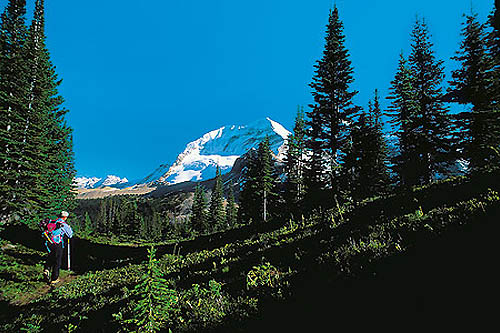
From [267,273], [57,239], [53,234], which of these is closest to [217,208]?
[57,239]

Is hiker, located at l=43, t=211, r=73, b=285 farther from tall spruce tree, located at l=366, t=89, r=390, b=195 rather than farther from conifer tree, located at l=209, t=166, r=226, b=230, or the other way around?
conifer tree, located at l=209, t=166, r=226, b=230

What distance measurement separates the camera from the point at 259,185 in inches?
1720

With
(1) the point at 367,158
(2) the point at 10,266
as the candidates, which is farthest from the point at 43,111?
(1) the point at 367,158

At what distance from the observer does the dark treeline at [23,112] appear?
67.7 feet

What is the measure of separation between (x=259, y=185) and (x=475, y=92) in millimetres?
31581

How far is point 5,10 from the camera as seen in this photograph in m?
24.7

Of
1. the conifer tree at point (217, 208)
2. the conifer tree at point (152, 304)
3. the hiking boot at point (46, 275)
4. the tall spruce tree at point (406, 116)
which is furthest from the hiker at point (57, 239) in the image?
the conifer tree at point (217, 208)

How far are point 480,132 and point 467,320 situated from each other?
30718 millimetres

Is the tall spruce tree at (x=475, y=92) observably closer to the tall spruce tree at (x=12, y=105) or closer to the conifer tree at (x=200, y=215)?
the tall spruce tree at (x=12, y=105)

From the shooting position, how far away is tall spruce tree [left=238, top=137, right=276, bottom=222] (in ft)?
143

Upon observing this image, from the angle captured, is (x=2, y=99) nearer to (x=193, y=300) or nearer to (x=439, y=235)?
(x=193, y=300)

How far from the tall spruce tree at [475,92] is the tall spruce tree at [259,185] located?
91.0 ft

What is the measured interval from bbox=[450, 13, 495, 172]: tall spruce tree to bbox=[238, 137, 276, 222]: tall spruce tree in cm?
2773

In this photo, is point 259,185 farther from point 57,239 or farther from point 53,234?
point 53,234
